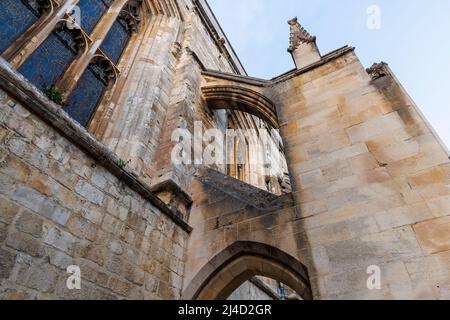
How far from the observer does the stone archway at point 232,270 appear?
3.48 metres

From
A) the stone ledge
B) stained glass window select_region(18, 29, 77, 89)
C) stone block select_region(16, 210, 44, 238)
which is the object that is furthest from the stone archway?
stained glass window select_region(18, 29, 77, 89)

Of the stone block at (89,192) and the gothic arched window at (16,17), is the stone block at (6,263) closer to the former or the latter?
the stone block at (89,192)

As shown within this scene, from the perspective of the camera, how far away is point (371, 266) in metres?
2.65

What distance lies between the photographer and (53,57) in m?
4.70

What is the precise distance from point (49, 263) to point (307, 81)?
4.38 meters

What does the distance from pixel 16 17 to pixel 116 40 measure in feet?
7.59

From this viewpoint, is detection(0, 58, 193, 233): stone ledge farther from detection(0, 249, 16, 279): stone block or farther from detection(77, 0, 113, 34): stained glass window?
detection(77, 0, 113, 34): stained glass window

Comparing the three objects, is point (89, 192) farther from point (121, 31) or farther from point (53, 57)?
point (121, 31)

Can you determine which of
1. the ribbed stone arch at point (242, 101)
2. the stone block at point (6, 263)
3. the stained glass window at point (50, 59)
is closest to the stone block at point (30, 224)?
the stone block at point (6, 263)

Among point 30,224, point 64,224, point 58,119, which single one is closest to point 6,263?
point 30,224

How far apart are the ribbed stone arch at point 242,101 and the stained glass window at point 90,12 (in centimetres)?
264

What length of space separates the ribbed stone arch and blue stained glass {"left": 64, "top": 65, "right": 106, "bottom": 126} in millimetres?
2377
